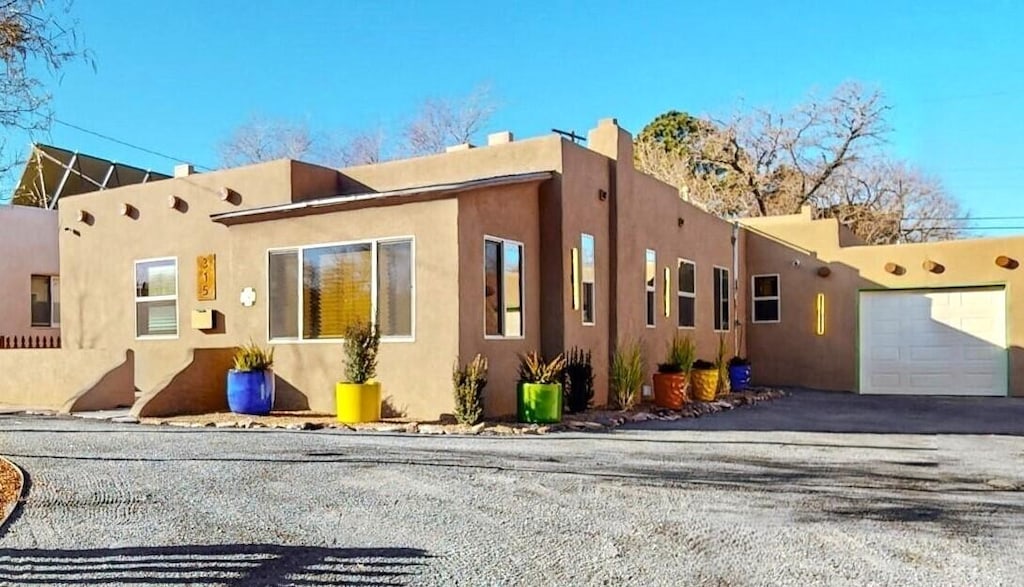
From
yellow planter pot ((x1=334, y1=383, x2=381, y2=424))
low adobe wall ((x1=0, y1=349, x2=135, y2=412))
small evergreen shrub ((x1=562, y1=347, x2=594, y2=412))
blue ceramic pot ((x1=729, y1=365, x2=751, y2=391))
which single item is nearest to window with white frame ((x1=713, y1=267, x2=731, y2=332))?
blue ceramic pot ((x1=729, y1=365, x2=751, y2=391))

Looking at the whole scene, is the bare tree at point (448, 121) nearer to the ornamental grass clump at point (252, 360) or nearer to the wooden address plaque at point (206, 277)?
the wooden address plaque at point (206, 277)

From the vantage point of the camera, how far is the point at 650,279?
1469cm

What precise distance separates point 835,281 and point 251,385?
1264 cm

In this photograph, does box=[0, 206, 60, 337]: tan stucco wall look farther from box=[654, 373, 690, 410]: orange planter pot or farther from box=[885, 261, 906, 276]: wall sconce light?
box=[885, 261, 906, 276]: wall sconce light

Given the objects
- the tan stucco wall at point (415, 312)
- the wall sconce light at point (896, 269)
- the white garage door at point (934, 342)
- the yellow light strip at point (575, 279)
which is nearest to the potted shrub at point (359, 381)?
the tan stucco wall at point (415, 312)

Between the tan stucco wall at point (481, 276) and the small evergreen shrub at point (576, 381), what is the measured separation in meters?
0.52

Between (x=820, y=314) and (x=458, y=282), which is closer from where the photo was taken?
(x=458, y=282)

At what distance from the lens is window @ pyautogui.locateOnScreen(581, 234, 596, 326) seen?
1257cm

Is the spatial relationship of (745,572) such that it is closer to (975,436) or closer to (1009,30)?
(975,436)

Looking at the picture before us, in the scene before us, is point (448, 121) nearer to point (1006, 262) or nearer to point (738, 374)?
point (738, 374)

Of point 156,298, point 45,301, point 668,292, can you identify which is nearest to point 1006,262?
point 668,292

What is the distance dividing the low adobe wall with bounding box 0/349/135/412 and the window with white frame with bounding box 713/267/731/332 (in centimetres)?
1135

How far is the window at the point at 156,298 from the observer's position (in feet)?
47.0

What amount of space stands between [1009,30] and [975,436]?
1288 centimetres
